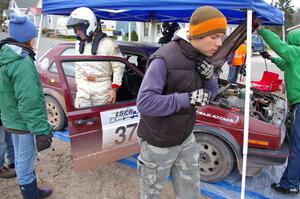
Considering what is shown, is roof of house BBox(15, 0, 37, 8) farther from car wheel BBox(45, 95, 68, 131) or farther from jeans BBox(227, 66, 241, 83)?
car wheel BBox(45, 95, 68, 131)

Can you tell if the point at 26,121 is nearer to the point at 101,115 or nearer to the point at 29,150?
the point at 29,150

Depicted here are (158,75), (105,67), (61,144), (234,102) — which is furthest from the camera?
(61,144)

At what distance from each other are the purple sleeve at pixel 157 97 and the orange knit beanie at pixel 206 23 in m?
0.30

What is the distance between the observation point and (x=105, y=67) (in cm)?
339

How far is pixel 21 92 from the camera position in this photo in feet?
7.84

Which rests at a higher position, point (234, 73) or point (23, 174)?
point (234, 73)

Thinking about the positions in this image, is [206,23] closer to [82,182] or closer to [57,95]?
[82,182]

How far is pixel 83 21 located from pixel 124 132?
138cm

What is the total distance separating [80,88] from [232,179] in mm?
2211

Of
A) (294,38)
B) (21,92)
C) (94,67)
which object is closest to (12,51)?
(21,92)

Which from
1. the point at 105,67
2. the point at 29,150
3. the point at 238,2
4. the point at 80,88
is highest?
the point at 238,2

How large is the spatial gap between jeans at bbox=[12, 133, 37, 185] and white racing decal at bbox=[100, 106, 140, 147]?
76 centimetres

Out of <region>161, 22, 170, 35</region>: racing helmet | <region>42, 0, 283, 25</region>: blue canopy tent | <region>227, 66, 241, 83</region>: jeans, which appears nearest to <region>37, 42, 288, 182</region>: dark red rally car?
<region>42, 0, 283, 25</region>: blue canopy tent

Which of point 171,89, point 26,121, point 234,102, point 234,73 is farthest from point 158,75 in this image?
→ point 234,73
